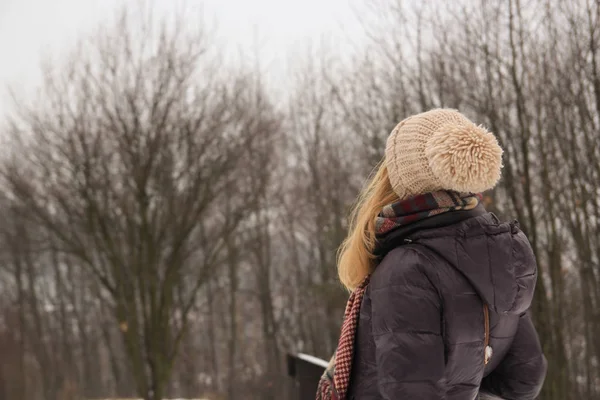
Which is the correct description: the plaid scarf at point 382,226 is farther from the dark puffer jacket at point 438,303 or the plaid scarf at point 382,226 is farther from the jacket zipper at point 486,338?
the jacket zipper at point 486,338

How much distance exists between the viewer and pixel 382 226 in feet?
6.05

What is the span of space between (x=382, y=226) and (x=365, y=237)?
12 cm

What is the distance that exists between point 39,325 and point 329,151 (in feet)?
49.5

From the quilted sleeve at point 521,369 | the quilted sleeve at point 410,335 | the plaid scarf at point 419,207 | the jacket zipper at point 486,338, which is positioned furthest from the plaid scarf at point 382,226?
the quilted sleeve at point 521,369

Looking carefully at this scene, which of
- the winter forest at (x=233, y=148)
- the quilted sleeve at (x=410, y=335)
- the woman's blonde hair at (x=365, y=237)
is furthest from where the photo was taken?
the winter forest at (x=233, y=148)

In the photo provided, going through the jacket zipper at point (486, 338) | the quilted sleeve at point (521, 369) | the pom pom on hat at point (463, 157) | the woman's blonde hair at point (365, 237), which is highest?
the pom pom on hat at point (463, 157)

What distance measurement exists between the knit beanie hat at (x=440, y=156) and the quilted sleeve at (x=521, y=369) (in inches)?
20.4

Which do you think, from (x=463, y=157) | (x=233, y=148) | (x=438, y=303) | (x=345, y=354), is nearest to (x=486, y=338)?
(x=438, y=303)

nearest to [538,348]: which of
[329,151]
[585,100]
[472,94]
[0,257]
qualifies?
[585,100]

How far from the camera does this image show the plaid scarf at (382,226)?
5.92 ft

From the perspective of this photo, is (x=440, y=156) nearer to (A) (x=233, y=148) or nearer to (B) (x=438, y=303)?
(B) (x=438, y=303)

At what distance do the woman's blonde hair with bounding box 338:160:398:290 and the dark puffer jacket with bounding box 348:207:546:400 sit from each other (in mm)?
73

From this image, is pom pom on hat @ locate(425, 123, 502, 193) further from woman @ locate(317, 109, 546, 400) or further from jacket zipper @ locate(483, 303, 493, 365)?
jacket zipper @ locate(483, 303, 493, 365)

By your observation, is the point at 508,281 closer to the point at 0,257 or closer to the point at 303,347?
the point at 303,347
